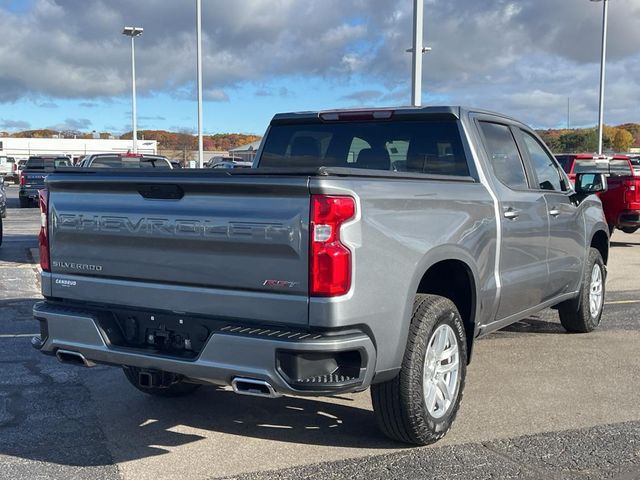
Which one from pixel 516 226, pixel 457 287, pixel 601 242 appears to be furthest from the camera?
pixel 601 242

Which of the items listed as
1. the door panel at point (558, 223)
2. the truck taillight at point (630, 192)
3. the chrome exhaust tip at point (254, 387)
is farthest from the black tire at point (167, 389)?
the truck taillight at point (630, 192)

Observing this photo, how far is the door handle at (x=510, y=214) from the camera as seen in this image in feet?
17.1

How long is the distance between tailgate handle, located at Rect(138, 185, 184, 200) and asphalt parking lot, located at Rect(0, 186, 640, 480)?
152cm

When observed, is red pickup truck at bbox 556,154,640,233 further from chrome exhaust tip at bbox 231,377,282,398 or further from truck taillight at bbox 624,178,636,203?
chrome exhaust tip at bbox 231,377,282,398

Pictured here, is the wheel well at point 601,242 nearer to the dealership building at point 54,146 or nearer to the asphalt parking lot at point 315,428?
the asphalt parking lot at point 315,428

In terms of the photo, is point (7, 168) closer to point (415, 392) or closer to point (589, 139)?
point (589, 139)

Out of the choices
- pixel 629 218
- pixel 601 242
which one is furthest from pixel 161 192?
pixel 629 218

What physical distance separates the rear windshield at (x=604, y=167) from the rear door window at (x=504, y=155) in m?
11.4

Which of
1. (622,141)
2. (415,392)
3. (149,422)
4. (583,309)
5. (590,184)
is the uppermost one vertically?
(622,141)

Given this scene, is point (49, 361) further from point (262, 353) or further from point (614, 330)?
point (614, 330)

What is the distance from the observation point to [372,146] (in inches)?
221

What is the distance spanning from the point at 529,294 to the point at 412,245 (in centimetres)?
202

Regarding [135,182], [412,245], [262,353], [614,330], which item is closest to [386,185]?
[412,245]

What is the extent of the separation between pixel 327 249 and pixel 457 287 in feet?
5.40
